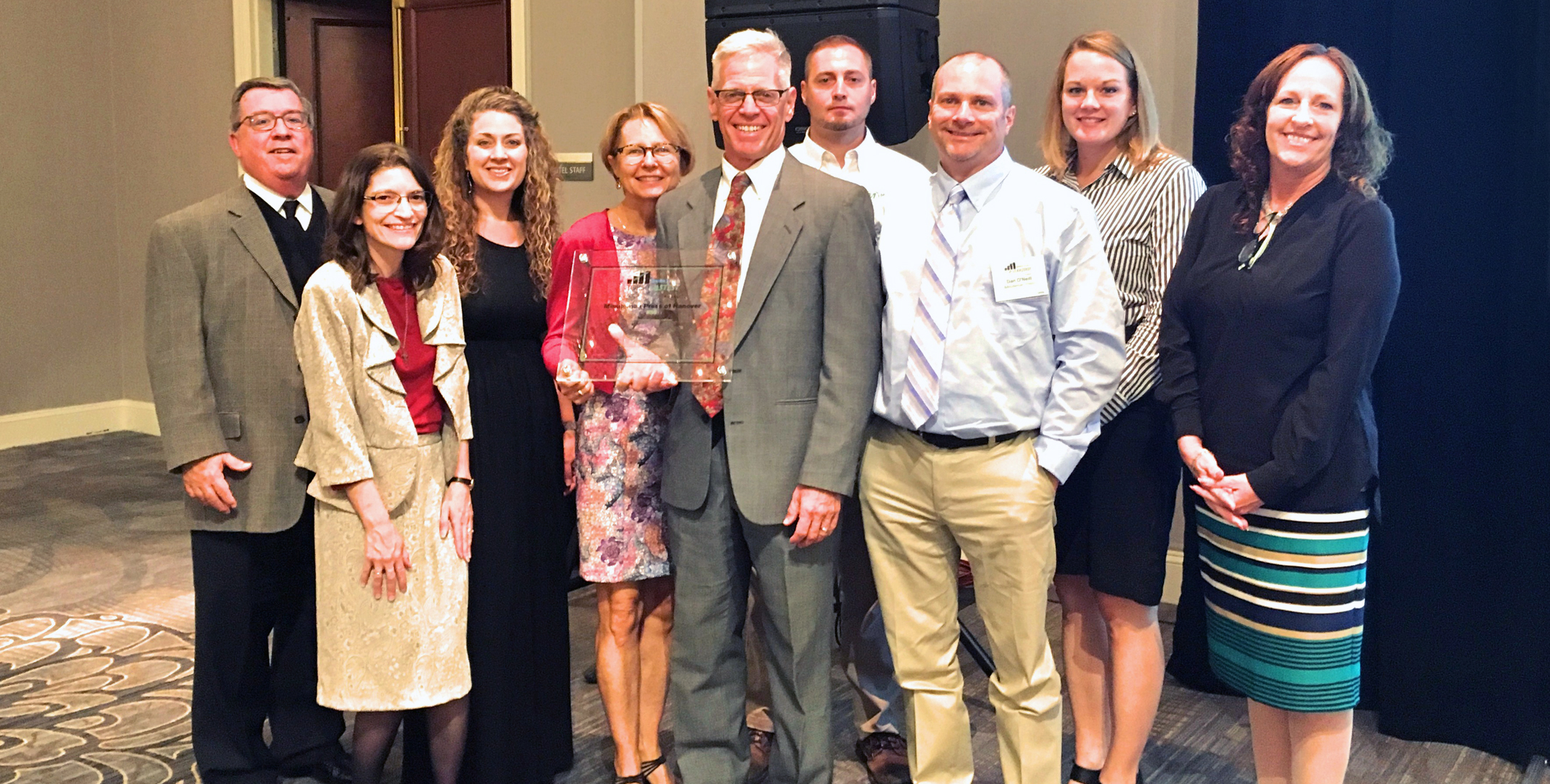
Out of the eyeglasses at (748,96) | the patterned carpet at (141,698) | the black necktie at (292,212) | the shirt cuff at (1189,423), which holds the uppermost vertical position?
the eyeglasses at (748,96)

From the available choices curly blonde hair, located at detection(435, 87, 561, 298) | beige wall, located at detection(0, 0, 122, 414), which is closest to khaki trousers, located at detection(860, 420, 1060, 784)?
curly blonde hair, located at detection(435, 87, 561, 298)

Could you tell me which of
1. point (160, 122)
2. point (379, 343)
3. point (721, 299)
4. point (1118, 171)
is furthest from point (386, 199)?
point (160, 122)

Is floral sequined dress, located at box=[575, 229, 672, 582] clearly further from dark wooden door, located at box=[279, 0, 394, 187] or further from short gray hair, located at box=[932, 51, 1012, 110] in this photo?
dark wooden door, located at box=[279, 0, 394, 187]

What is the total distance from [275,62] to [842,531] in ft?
17.3

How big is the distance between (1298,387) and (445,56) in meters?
4.88

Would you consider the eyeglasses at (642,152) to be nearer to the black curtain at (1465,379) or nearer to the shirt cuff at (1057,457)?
the shirt cuff at (1057,457)

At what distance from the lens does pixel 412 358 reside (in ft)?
7.68

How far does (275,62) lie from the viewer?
6.66 metres

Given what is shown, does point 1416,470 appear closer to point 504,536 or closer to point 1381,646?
point 1381,646

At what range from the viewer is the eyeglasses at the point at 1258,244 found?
2.22 metres

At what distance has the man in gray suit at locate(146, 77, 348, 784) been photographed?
249cm

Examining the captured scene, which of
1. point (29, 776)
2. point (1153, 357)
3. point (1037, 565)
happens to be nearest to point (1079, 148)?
point (1153, 357)

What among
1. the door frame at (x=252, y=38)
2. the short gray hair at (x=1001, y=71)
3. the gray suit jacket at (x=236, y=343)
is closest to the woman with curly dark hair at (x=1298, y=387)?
the short gray hair at (x=1001, y=71)

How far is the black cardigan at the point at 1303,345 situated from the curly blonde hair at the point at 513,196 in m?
1.38
